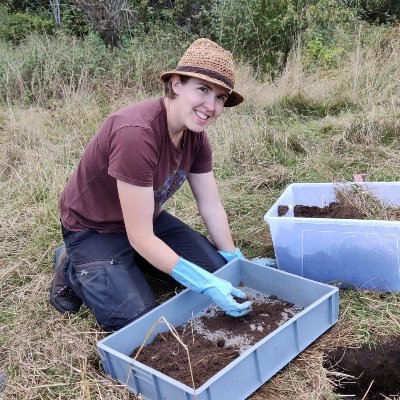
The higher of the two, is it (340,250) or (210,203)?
(210,203)

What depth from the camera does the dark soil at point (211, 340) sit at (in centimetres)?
181

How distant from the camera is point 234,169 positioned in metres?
3.70

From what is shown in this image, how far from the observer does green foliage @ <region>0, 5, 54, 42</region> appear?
824cm

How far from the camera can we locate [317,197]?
2.69m

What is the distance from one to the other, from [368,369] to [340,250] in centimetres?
52

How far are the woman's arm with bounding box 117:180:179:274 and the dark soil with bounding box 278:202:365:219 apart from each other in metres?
0.70

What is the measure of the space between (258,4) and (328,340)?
4417mm

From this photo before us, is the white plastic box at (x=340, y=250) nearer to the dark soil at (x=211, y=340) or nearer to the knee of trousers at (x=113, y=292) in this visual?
the dark soil at (x=211, y=340)

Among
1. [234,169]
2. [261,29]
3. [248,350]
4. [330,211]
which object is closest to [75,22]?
[261,29]

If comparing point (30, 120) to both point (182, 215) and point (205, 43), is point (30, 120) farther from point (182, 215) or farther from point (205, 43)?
point (205, 43)

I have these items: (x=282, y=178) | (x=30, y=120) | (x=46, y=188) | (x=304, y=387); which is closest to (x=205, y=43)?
(x=304, y=387)

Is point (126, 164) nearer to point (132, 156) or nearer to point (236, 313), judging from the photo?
point (132, 156)

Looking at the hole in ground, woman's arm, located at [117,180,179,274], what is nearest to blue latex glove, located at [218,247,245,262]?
woman's arm, located at [117,180,179,274]

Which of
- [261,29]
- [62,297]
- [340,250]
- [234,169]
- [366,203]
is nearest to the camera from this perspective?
[340,250]
